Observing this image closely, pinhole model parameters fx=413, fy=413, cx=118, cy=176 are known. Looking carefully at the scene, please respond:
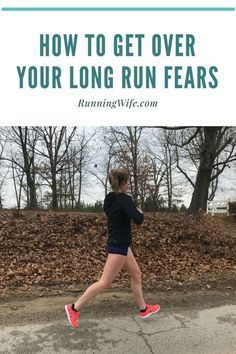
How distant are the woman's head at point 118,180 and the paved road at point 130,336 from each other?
5.27 feet

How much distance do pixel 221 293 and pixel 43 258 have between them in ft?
11.3

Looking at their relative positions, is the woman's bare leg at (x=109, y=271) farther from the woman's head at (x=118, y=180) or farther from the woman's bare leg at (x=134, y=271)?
the woman's head at (x=118, y=180)

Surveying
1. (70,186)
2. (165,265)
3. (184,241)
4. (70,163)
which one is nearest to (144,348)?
(165,265)

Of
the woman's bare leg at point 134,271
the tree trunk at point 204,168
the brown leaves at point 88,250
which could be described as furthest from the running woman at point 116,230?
the tree trunk at point 204,168

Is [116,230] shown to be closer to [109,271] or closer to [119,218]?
[119,218]

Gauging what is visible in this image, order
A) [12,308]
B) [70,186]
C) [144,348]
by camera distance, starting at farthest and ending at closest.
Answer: [70,186] < [12,308] < [144,348]

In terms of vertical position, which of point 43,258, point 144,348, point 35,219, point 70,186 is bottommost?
point 144,348

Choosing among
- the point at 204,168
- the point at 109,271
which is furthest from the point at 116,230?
the point at 204,168

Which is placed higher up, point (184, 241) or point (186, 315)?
point (184, 241)

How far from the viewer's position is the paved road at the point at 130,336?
4223mm

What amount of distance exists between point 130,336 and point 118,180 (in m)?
1.71

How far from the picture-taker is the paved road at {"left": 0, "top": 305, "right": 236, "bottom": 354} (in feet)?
13.9

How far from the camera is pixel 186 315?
203 inches

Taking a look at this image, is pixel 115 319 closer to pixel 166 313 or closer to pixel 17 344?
pixel 166 313
